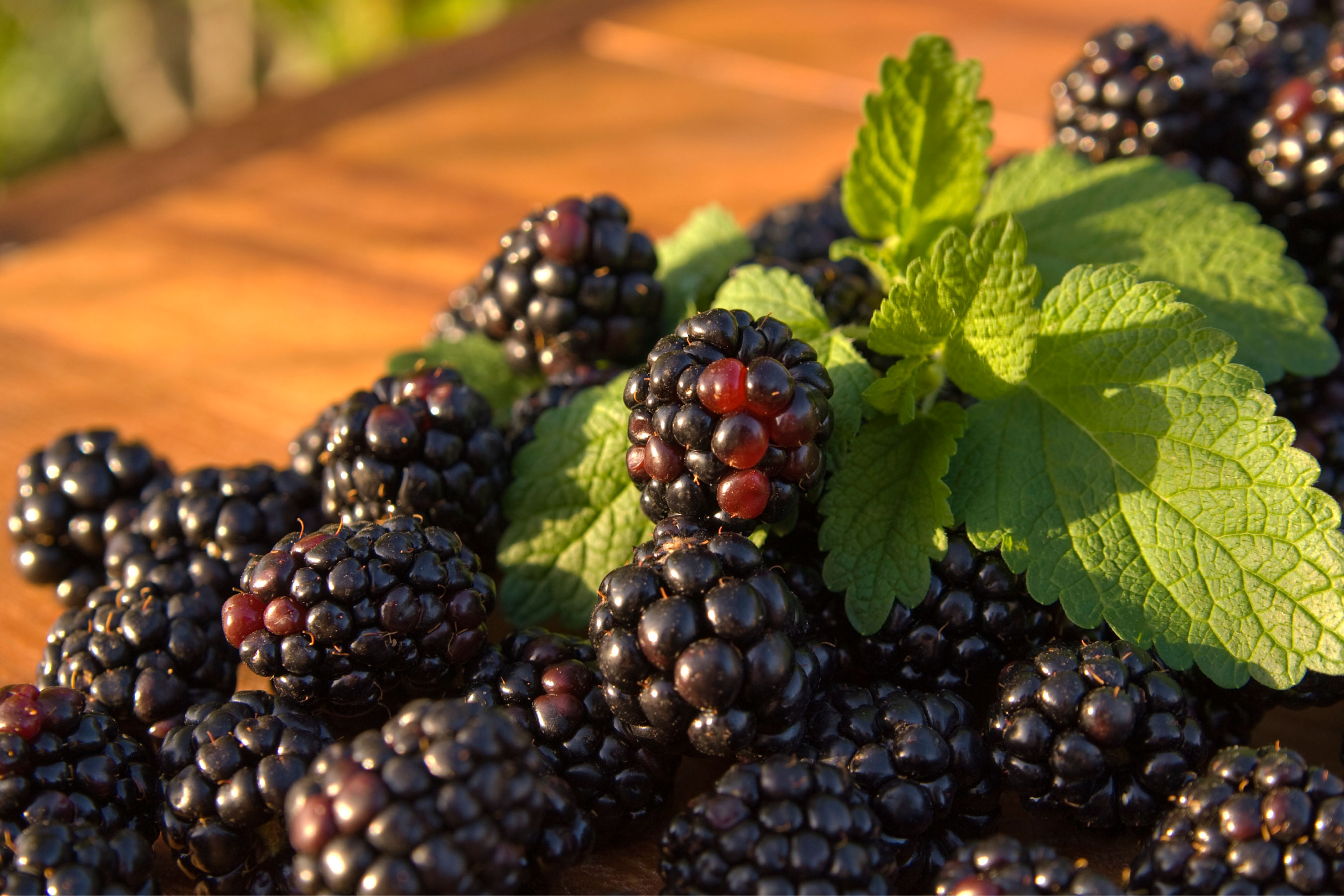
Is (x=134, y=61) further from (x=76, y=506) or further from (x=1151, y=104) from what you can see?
(x=1151, y=104)

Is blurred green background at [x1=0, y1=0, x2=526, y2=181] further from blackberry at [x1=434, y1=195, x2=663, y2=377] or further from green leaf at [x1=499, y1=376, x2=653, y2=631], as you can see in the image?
green leaf at [x1=499, y1=376, x2=653, y2=631]

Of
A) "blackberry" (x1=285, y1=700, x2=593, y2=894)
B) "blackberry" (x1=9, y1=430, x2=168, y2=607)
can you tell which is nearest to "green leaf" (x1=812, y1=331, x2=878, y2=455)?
"blackberry" (x1=285, y1=700, x2=593, y2=894)

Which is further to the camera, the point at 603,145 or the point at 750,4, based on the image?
the point at 750,4

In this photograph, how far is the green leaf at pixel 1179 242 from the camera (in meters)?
1.79

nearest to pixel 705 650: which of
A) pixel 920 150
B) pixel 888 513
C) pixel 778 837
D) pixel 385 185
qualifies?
pixel 778 837

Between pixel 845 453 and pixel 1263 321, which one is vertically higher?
pixel 1263 321

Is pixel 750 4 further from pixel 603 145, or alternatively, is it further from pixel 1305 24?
pixel 1305 24

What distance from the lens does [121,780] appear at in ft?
4.75

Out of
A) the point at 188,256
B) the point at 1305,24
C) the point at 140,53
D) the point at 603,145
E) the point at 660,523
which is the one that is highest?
the point at 1305,24

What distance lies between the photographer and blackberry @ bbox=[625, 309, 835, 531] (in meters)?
1.40

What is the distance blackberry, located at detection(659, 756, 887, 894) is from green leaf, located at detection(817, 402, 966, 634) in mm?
307

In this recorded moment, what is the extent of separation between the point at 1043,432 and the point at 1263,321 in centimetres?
49

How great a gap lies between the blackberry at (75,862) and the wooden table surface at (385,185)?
77 centimetres

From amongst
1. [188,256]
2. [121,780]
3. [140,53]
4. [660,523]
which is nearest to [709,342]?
[660,523]
